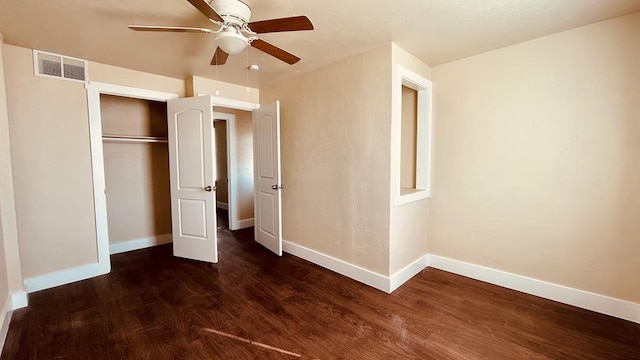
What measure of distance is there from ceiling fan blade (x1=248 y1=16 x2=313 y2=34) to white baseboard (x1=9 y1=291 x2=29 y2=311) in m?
3.01

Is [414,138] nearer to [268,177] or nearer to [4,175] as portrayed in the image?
[268,177]

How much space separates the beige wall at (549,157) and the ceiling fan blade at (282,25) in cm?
201

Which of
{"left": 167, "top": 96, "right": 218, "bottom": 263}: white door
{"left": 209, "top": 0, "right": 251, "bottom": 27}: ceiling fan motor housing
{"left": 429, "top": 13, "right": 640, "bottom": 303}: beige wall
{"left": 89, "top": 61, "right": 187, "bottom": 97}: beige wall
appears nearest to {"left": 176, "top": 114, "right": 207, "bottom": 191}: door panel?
{"left": 167, "top": 96, "right": 218, "bottom": 263}: white door

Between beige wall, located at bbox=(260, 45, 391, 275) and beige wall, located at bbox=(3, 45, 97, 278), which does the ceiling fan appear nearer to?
beige wall, located at bbox=(260, 45, 391, 275)

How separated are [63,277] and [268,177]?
2405mm

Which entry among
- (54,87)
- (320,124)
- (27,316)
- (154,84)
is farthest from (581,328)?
(54,87)

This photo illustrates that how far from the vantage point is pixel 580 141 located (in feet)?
7.45

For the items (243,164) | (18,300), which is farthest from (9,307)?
(243,164)

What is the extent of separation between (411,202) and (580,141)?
148 cm

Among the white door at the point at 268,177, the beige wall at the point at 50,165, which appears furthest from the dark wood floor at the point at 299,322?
the white door at the point at 268,177

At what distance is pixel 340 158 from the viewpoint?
118 inches

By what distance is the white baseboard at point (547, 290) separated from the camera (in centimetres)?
215

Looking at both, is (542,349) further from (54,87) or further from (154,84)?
(54,87)

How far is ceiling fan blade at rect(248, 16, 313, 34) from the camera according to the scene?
64.0 inches
